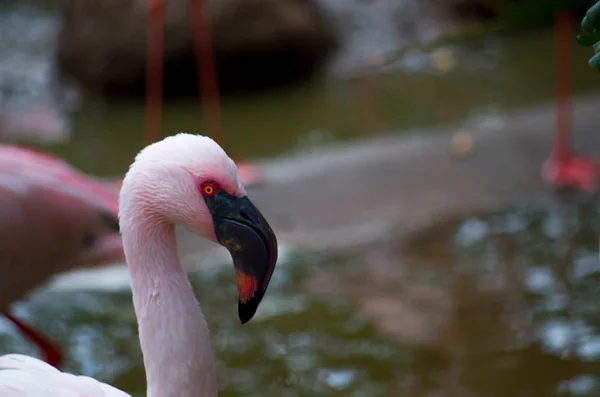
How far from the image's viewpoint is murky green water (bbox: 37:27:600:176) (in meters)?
5.32

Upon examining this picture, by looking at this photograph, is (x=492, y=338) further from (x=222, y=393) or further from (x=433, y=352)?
(x=222, y=393)

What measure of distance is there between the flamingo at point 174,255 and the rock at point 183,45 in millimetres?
4872

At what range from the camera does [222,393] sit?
9.28ft

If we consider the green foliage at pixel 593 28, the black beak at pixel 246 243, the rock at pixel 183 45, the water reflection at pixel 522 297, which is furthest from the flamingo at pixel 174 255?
the rock at pixel 183 45

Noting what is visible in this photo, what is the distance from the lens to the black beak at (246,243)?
1638mm

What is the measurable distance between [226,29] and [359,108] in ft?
4.53

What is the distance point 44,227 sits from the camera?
2.79 metres

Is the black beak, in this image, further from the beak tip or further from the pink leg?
the pink leg

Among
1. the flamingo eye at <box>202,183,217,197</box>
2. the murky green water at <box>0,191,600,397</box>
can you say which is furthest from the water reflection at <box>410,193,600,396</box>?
the flamingo eye at <box>202,183,217,197</box>

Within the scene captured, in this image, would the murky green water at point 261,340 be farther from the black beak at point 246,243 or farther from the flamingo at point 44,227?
the black beak at point 246,243

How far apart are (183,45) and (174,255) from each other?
4.88 metres

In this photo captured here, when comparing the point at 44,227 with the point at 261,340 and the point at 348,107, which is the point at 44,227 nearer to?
the point at 261,340

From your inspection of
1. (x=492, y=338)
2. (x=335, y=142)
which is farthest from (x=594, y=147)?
(x=492, y=338)

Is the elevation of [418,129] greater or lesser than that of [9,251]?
greater
